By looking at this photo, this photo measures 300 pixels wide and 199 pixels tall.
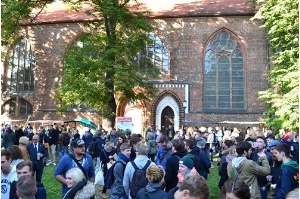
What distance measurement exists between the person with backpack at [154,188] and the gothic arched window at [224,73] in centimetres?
1888

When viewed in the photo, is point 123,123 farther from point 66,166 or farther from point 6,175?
point 6,175

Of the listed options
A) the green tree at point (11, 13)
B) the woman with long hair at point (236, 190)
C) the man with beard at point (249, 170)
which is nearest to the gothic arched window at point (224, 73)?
the green tree at point (11, 13)

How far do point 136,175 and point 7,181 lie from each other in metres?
1.68

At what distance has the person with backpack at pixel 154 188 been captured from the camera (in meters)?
3.70

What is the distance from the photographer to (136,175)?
4559 mm

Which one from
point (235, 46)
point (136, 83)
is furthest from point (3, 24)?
point (235, 46)

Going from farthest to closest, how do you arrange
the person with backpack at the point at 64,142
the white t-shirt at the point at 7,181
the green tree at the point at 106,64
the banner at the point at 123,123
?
the green tree at the point at 106,64
the banner at the point at 123,123
the person with backpack at the point at 64,142
the white t-shirt at the point at 7,181

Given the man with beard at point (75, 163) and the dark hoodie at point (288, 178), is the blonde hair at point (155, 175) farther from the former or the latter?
the dark hoodie at point (288, 178)

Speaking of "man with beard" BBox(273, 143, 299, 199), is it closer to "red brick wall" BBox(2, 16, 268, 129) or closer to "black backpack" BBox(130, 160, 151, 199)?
"black backpack" BBox(130, 160, 151, 199)

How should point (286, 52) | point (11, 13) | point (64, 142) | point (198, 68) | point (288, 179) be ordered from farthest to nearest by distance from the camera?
point (198, 68)
point (286, 52)
point (11, 13)
point (64, 142)
point (288, 179)

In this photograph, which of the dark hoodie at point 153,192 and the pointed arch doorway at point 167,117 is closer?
the dark hoodie at point 153,192

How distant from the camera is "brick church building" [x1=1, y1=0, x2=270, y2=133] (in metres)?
22.0

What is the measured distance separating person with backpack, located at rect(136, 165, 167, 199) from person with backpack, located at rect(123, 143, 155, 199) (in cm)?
73

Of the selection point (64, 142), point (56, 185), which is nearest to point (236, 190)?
point (56, 185)
